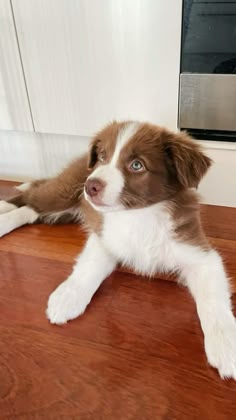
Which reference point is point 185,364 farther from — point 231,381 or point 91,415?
point 91,415

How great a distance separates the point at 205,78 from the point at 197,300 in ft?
2.90

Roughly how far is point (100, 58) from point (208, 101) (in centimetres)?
47

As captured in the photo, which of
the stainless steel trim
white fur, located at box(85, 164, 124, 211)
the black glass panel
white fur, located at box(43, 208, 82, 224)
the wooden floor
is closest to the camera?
the wooden floor

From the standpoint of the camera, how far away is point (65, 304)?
1.01 m

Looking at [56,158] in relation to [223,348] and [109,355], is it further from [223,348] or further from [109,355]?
[223,348]

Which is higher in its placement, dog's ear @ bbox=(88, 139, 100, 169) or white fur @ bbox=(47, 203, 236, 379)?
dog's ear @ bbox=(88, 139, 100, 169)

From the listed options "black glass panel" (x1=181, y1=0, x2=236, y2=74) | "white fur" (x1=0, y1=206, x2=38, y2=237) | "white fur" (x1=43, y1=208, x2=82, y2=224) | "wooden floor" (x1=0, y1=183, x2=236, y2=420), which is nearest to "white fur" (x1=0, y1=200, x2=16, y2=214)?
"white fur" (x1=0, y1=206, x2=38, y2=237)

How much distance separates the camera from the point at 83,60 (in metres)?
1.48

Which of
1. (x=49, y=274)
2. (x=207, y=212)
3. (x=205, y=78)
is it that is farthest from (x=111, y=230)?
(x=205, y=78)

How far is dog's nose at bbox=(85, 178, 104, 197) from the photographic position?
91 centimetres

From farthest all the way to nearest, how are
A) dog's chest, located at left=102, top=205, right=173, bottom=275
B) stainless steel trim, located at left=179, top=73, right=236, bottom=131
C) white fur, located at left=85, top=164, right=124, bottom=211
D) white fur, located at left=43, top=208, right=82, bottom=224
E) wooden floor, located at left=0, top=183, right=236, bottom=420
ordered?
white fur, located at left=43, top=208, right=82, bottom=224 → stainless steel trim, located at left=179, top=73, right=236, bottom=131 → dog's chest, located at left=102, top=205, right=173, bottom=275 → white fur, located at left=85, top=164, right=124, bottom=211 → wooden floor, located at left=0, top=183, right=236, bottom=420

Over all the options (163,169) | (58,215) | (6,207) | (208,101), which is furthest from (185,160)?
(6,207)

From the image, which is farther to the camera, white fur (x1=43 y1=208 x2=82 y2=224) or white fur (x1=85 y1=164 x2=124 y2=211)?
white fur (x1=43 y1=208 x2=82 y2=224)

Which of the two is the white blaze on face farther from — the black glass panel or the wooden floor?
the black glass panel
